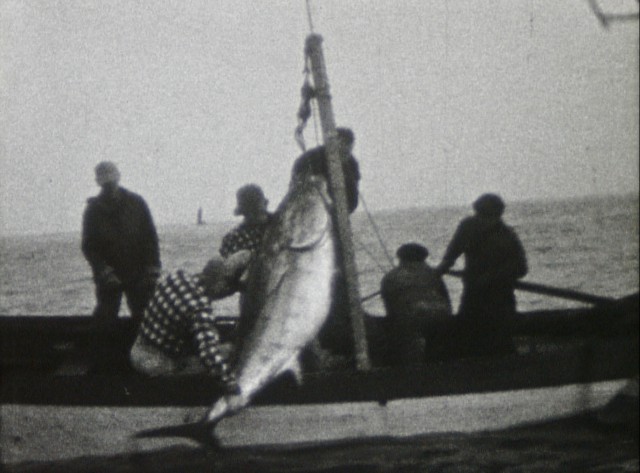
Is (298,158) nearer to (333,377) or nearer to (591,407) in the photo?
(333,377)

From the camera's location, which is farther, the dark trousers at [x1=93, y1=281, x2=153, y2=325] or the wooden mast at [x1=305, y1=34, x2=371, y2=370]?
the dark trousers at [x1=93, y1=281, x2=153, y2=325]

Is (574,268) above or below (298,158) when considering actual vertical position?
below

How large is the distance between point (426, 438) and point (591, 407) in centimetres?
167

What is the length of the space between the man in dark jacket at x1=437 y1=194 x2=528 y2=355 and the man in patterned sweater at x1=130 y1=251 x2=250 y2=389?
2.11 m

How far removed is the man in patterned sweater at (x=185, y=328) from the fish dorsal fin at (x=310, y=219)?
1.89 feet

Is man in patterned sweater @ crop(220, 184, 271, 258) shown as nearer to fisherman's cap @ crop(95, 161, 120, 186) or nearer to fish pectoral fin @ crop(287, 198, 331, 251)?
fish pectoral fin @ crop(287, 198, 331, 251)

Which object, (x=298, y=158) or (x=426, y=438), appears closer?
(x=298, y=158)

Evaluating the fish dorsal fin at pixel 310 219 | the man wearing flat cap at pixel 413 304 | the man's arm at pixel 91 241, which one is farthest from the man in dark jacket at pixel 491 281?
the man's arm at pixel 91 241

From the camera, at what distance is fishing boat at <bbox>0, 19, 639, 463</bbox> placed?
6.25 metres

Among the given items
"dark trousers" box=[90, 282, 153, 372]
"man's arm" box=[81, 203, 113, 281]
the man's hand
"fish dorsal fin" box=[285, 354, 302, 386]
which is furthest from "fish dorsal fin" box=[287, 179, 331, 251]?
"man's arm" box=[81, 203, 113, 281]

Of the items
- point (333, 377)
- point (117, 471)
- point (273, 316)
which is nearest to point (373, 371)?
point (333, 377)

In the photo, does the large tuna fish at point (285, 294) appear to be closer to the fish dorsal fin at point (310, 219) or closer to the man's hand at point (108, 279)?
the fish dorsal fin at point (310, 219)

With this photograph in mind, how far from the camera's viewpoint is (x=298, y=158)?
271 inches

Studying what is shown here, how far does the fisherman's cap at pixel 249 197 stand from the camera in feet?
23.7
